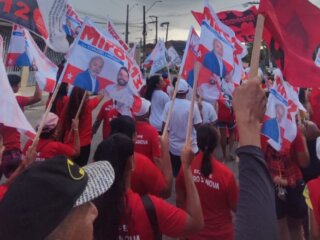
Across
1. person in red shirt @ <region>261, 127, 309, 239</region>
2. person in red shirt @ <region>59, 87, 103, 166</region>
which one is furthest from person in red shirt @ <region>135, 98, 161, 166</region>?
person in red shirt @ <region>261, 127, 309, 239</region>

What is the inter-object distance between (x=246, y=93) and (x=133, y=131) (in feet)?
8.07

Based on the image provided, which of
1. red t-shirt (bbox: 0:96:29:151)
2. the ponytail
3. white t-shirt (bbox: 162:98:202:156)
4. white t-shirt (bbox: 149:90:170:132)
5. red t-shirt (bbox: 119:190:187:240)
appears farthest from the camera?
white t-shirt (bbox: 149:90:170:132)

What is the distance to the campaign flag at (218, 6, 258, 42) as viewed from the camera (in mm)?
6078

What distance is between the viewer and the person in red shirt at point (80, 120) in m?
5.06

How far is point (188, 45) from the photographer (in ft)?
13.9

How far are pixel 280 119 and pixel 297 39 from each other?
1.58 m

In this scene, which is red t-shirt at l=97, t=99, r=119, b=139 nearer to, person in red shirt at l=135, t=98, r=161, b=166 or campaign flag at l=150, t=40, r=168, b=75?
person in red shirt at l=135, t=98, r=161, b=166

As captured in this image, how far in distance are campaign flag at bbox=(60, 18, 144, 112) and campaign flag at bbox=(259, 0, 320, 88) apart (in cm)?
211

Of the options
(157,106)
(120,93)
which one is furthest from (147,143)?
(157,106)

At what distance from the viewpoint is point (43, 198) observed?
1.33 meters

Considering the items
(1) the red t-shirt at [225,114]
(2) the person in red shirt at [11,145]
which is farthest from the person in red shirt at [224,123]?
(2) the person in red shirt at [11,145]

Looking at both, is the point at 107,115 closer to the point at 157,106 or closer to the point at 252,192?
Answer: the point at 157,106

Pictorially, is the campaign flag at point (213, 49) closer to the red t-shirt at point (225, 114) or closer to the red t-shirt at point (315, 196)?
the red t-shirt at point (315, 196)

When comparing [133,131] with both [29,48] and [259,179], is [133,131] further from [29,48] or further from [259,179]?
[259,179]
